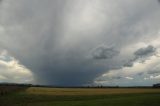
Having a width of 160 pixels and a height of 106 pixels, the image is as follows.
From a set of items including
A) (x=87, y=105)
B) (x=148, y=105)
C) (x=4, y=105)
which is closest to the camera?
(x=148, y=105)

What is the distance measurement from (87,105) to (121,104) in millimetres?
7073

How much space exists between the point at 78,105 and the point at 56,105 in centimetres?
493

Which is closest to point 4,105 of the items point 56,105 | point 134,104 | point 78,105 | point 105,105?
point 56,105

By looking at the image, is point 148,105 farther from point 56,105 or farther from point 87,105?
point 56,105

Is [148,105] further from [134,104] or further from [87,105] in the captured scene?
[87,105]

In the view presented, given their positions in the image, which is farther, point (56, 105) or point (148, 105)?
point (56, 105)

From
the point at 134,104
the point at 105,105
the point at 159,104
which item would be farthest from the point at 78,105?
the point at 159,104

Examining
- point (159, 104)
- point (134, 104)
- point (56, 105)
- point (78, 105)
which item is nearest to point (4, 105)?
point (56, 105)

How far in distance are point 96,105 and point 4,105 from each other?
830 inches

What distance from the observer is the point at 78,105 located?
61.8m

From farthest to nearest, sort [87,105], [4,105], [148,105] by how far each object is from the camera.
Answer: [4,105], [87,105], [148,105]

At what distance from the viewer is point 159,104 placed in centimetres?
5775

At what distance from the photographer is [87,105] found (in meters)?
61.5

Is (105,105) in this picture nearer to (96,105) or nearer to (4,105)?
(96,105)
